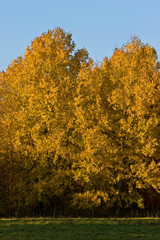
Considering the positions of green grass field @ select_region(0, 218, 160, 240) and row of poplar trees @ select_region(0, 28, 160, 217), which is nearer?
green grass field @ select_region(0, 218, 160, 240)

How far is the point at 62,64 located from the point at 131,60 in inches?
274

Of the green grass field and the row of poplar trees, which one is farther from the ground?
the row of poplar trees

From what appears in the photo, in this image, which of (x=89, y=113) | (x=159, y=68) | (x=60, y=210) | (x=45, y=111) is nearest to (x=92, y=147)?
(x=89, y=113)

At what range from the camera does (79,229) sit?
1622cm

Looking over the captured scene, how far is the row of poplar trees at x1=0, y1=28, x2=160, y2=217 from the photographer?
27.9 meters

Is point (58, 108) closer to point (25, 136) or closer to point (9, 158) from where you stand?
point (25, 136)

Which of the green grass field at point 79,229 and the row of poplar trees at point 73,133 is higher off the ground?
the row of poplar trees at point 73,133

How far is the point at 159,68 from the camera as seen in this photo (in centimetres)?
3744

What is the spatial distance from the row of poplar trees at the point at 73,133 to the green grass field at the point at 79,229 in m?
8.49

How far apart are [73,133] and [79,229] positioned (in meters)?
13.3

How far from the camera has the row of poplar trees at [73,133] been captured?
91.6 feet

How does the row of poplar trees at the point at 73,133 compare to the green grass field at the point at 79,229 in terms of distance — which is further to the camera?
the row of poplar trees at the point at 73,133

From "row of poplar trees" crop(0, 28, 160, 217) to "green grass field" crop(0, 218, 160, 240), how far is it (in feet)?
27.8

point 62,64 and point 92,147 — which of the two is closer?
point 92,147
